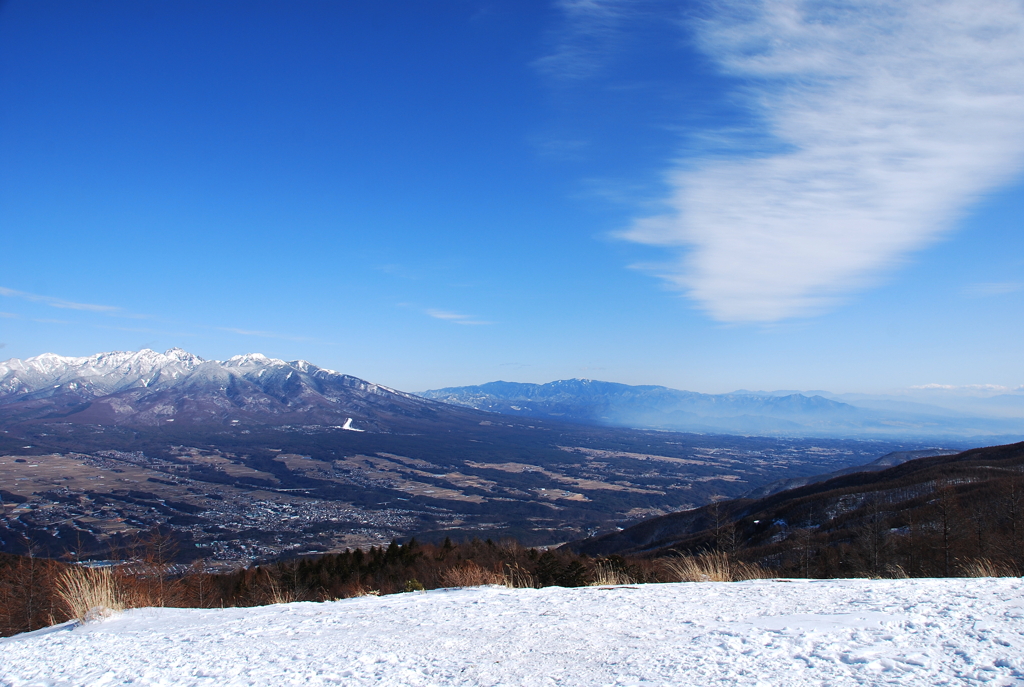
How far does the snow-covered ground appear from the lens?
381 cm

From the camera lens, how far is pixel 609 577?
9289mm

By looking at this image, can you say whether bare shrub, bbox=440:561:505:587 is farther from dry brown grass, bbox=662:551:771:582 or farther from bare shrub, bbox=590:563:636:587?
dry brown grass, bbox=662:551:771:582

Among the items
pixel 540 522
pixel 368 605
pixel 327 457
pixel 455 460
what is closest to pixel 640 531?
pixel 540 522

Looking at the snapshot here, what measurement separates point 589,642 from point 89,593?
6315 mm

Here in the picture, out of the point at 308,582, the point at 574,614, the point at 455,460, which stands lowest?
the point at 455,460

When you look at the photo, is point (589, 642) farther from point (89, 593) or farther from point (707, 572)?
point (89, 593)

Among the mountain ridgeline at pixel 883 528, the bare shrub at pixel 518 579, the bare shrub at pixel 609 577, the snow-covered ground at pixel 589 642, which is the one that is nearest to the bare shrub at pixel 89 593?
the snow-covered ground at pixel 589 642

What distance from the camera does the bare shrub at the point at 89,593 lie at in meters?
6.50

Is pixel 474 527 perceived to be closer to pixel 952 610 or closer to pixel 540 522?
pixel 540 522

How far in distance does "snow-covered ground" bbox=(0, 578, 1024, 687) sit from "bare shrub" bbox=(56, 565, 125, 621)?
29 cm

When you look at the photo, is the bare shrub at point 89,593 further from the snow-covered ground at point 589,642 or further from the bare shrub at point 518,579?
the bare shrub at point 518,579

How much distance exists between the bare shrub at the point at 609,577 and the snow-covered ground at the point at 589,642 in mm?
2305

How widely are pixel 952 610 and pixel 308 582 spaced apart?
2326 centimetres

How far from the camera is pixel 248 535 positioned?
85438 millimetres
